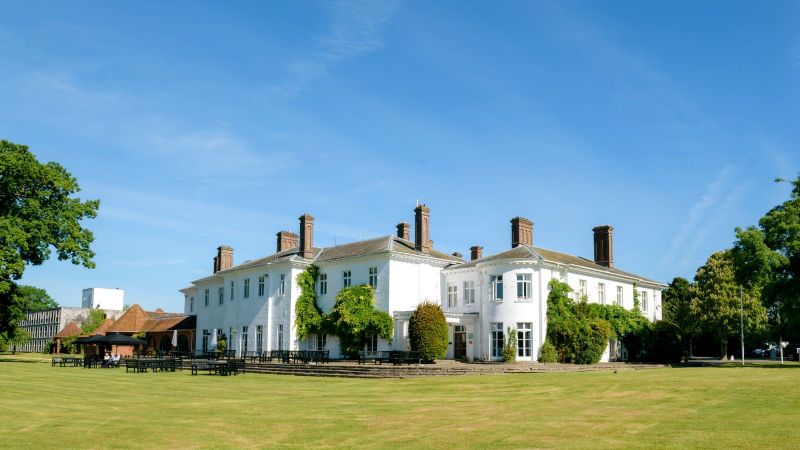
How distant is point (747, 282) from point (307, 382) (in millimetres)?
24508

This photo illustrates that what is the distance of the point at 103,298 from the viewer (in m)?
115

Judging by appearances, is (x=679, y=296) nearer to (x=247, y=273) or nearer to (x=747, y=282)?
(x=747, y=282)

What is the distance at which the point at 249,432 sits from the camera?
14695 millimetres

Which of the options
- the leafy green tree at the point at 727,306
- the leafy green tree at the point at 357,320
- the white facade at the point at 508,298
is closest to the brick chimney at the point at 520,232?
the white facade at the point at 508,298

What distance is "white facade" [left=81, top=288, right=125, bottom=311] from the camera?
113312 mm

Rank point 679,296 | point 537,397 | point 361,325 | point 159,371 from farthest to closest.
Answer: point 679,296 → point 361,325 → point 159,371 → point 537,397

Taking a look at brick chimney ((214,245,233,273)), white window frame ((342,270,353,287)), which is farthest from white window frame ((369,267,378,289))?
brick chimney ((214,245,233,273))

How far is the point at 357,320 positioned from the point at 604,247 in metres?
17.3

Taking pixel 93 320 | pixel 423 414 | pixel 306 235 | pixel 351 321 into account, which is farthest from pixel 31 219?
pixel 93 320

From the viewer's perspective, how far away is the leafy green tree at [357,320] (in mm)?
41156

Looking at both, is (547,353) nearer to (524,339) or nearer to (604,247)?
(524,339)

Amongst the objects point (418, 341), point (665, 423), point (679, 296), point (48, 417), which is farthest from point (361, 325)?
point (679, 296)

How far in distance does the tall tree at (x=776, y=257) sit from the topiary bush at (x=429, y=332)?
1616 cm

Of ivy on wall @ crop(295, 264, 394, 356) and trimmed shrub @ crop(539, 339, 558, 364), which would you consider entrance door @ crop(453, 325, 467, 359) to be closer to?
ivy on wall @ crop(295, 264, 394, 356)
